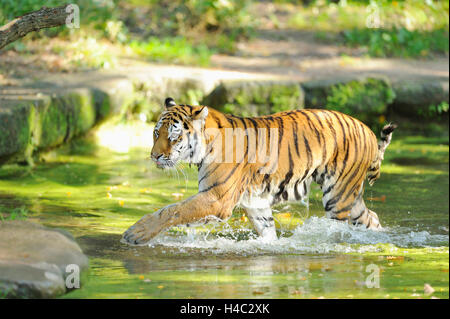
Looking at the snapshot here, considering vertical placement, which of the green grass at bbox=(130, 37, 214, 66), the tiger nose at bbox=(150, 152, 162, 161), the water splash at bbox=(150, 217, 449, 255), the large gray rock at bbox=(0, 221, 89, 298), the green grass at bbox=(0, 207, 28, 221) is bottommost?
the water splash at bbox=(150, 217, 449, 255)

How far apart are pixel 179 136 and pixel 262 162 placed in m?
0.74

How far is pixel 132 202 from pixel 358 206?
7.12 feet

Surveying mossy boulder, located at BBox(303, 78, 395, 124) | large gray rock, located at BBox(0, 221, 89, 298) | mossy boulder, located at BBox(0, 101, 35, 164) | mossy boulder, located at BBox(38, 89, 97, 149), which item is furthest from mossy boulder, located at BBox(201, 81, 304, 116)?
large gray rock, located at BBox(0, 221, 89, 298)

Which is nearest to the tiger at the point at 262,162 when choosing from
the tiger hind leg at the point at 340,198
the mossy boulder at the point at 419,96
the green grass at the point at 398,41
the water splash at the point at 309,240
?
the tiger hind leg at the point at 340,198

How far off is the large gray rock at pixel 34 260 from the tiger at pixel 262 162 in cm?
77

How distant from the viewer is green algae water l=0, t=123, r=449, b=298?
4711mm

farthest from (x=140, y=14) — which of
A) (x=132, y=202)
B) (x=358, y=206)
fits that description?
(x=358, y=206)

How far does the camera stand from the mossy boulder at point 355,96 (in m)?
11.4

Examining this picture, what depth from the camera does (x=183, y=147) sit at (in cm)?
552

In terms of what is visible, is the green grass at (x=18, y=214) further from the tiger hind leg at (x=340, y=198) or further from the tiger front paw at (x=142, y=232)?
the tiger hind leg at (x=340, y=198)

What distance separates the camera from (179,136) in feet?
18.0

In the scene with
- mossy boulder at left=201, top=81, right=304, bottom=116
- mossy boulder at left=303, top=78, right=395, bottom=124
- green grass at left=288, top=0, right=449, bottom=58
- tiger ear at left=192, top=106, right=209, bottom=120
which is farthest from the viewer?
green grass at left=288, top=0, right=449, bottom=58

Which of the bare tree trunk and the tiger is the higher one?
the bare tree trunk

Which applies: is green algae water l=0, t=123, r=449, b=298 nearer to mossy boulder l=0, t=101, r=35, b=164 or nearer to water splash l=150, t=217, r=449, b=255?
water splash l=150, t=217, r=449, b=255
